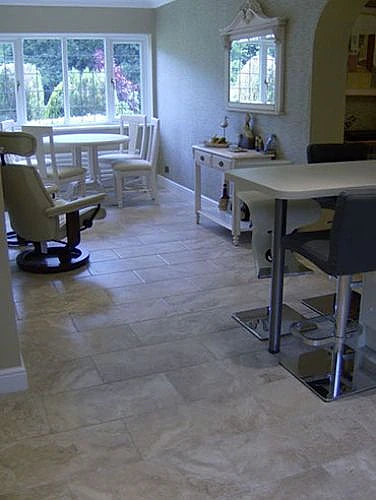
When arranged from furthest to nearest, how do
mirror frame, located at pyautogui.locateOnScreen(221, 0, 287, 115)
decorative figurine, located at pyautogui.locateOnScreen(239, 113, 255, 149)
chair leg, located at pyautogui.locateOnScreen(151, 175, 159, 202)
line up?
chair leg, located at pyautogui.locateOnScreen(151, 175, 159, 202), decorative figurine, located at pyautogui.locateOnScreen(239, 113, 255, 149), mirror frame, located at pyautogui.locateOnScreen(221, 0, 287, 115)

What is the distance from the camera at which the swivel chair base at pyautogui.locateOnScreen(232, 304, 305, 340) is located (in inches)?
127

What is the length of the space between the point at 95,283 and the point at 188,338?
1.13 metres

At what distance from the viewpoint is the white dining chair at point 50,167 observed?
219 inches

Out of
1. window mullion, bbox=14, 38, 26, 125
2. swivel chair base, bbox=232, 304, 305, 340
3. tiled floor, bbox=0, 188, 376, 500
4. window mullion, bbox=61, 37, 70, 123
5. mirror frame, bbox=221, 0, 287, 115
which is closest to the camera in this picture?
tiled floor, bbox=0, 188, 376, 500

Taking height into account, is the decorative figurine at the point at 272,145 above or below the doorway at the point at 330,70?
below

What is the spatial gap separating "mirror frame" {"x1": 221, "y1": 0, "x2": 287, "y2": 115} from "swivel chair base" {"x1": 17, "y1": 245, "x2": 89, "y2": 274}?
197cm

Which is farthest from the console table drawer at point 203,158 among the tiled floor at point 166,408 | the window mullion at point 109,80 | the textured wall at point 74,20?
the textured wall at point 74,20

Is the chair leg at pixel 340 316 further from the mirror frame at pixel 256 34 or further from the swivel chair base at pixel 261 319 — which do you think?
the mirror frame at pixel 256 34

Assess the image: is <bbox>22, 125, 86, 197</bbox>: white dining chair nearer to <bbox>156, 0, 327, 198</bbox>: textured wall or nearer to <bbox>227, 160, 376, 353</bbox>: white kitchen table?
<bbox>156, 0, 327, 198</bbox>: textured wall

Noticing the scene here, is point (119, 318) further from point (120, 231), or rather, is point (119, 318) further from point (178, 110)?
point (178, 110)

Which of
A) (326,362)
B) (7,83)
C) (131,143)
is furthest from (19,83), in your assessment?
(326,362)

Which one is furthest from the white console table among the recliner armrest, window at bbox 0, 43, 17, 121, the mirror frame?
window at bbox 0, 43, 17, 121

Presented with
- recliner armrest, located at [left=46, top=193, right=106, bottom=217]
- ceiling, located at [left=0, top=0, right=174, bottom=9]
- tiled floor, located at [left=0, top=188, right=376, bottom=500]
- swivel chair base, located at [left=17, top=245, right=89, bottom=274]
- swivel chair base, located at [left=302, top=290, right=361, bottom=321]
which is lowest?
tiled floor, located at [left=0, top=188, right=376, bottom=500]

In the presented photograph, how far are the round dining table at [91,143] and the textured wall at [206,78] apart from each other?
0.86m
